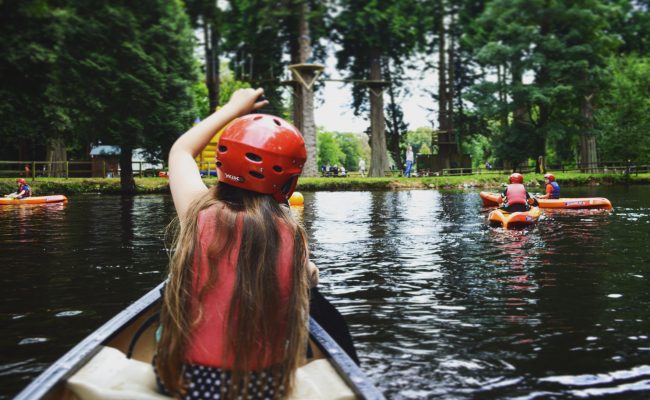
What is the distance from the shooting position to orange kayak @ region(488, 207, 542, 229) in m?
14.0

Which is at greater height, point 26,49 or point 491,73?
point 491,73

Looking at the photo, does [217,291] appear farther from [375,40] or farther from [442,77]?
[442,77]

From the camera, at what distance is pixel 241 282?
257cm

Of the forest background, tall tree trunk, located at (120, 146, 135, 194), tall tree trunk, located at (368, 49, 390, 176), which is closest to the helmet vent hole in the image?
the forest background

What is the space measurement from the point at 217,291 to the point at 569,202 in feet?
59.1

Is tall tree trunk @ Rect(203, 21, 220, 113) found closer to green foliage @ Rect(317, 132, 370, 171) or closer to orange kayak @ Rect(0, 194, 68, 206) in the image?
orange kayak @ Rect(0, 194, 68, 206)

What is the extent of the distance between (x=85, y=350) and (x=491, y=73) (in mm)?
46836

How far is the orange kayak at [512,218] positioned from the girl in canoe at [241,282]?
39.1ft

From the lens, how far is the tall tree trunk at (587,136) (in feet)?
136

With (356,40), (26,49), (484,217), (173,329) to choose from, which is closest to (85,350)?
(173,329)

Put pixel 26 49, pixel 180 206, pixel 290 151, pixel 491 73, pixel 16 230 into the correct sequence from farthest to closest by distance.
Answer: pixel 491 73 → pixel 16 230 → pixel 26 49 → pixel 180 206 → pixel 290 151

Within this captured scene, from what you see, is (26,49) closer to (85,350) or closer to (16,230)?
(16,230)

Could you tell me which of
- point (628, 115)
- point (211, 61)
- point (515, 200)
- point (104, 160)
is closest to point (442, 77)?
point (628, 115)

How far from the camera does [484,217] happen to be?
1678cm
